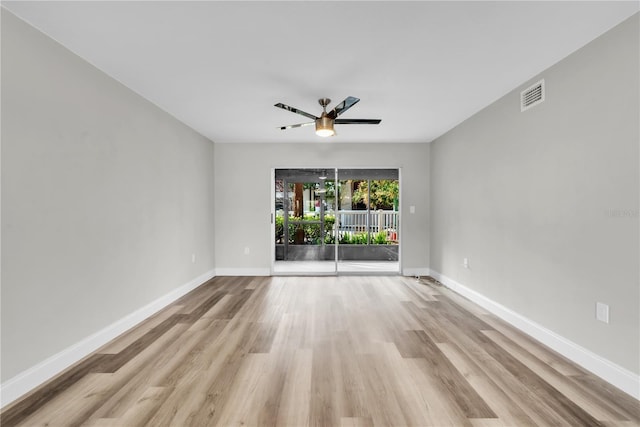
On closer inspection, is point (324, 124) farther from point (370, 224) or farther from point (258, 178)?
point (370, 224)

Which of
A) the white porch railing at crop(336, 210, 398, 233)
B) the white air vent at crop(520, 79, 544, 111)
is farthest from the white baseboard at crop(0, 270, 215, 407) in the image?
the white porch railing at crop(336, 210, 398, 233)

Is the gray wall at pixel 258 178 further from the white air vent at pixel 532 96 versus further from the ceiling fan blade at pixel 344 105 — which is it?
the white air vent at pixel 532 96

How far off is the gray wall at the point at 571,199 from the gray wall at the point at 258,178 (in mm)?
1643

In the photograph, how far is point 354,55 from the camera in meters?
2.38

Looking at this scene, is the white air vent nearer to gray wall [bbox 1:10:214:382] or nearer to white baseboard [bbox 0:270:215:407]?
gray wall [bbox 1:10:214:382]

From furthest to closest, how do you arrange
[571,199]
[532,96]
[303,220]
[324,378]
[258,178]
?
[303,220]
[258,178]
[532,96]
[571,199]
[324,378]

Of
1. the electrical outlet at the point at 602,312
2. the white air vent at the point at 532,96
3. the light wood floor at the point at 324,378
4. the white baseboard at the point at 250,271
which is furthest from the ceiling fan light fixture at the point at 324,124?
the white baseboard at the point at 250,271

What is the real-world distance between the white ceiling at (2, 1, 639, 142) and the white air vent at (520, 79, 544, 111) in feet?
0.37

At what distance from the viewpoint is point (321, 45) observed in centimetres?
223

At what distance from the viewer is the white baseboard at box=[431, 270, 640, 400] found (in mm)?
1898

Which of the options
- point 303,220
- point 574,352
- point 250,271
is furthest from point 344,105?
point 303,220

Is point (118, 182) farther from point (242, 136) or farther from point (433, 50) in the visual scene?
point (433, 50)

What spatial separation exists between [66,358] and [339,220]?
579 cm

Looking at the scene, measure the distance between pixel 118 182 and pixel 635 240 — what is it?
4116mm
